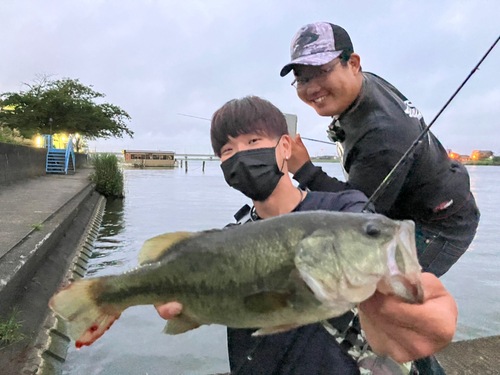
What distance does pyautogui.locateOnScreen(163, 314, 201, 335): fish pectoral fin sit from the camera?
5.93 ft

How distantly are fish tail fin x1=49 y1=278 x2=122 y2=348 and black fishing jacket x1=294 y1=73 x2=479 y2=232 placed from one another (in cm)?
158

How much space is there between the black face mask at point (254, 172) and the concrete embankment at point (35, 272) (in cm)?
294

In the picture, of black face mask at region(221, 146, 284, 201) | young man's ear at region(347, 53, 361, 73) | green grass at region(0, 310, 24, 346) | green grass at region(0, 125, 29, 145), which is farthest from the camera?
green grass at region(0, 125, 29, 145)

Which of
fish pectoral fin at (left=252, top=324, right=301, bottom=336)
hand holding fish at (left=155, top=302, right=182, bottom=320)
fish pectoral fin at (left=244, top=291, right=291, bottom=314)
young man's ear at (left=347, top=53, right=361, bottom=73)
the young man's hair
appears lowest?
hand holding fish at (left=155, top=302, right=182, bottom=320)

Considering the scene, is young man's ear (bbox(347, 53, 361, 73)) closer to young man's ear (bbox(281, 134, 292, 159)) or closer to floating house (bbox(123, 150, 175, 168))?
young man's ear (bbox(281, 134, 292, 159))

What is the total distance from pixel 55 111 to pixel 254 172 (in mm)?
43283

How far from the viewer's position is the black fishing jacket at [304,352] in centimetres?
200

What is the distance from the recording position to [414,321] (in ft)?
4.49

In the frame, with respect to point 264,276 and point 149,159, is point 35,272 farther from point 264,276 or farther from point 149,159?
point 149,159

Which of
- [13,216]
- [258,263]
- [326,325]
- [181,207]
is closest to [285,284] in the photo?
[258,263]

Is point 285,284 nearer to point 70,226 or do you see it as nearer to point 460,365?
point 460,365

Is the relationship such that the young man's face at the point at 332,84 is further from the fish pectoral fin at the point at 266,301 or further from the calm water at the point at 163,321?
the calm water at the point at 163,321

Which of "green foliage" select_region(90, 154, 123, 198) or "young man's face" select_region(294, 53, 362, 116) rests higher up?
"young man's face" select_region(294, 53, 362, 116)

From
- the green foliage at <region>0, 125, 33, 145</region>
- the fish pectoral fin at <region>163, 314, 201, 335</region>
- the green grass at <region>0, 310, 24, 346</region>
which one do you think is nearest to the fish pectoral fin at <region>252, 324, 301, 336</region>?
the fish pectoral fin at <region>163, 314, 201, 335</region>
